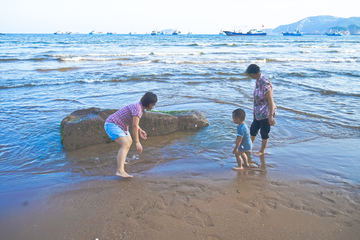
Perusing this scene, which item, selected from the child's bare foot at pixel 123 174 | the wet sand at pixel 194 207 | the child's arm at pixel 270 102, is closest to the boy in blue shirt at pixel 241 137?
the wet sand at pixel 194 207

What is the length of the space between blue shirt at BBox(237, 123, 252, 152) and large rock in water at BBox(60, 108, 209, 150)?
2.08 meters

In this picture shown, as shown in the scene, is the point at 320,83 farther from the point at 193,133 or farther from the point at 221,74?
the point at 193,133

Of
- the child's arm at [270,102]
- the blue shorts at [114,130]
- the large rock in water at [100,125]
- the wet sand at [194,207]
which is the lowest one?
the wet sand at [194,207]

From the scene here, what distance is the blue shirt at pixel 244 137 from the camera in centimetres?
391

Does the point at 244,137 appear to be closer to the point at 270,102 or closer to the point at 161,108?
the point at 270,102

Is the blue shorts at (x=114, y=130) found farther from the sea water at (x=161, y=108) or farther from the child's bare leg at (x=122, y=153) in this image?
the sea water at (x=161, y=108)

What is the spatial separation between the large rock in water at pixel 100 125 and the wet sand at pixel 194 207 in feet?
5.02

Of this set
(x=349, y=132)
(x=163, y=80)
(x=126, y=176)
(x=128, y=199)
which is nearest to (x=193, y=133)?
(x=126, y=176)

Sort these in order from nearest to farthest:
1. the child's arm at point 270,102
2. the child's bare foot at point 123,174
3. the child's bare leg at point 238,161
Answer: the child's bare foot at point 123,174 → the child's bare leg at point 238,161 → the child's arm at point 270,102

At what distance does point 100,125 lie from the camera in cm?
507

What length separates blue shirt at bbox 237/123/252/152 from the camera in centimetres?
391

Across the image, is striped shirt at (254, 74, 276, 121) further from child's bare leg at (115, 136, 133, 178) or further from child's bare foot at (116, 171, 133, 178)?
child's bare foot at (116, 171, 133, 178)

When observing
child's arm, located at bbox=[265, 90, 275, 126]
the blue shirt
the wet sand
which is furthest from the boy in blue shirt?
child's arm, located at bbox=[265, 90, 275, 126]

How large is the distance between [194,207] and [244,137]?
1.53 m
